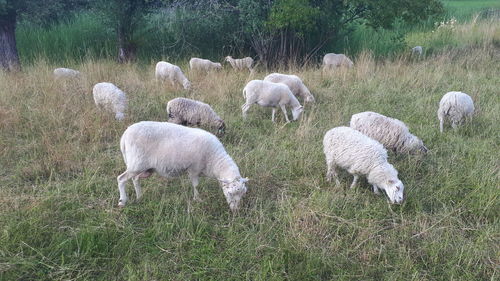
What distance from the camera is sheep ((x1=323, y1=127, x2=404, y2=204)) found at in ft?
13.6

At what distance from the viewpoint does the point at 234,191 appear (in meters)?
3.79

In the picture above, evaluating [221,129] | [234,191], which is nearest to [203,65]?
[221,129]

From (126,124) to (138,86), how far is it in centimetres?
243

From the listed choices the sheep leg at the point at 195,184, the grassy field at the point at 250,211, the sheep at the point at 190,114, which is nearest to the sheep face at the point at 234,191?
the grassy field at the point at 250,211

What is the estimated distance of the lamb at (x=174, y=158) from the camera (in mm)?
3855

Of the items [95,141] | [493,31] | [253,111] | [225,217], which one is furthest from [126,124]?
[493,31]

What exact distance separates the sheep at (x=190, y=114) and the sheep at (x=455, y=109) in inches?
136

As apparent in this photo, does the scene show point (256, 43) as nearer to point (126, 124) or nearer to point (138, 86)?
point (138, 86)

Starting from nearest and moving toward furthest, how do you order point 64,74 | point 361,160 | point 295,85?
point 361,160
point 295,85
point 64,74

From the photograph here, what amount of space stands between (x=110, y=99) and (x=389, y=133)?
4302 millimetres

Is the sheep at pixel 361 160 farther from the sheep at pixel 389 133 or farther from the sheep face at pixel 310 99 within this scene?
the sheep face at pixel 310 99

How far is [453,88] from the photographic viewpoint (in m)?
8.42

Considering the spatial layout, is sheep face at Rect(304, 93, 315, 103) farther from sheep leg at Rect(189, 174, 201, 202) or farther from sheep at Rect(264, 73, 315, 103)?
sheep leg at Rect(189, 174, 201, 202)

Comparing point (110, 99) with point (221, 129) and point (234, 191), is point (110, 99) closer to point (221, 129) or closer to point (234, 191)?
point (221, 129)
